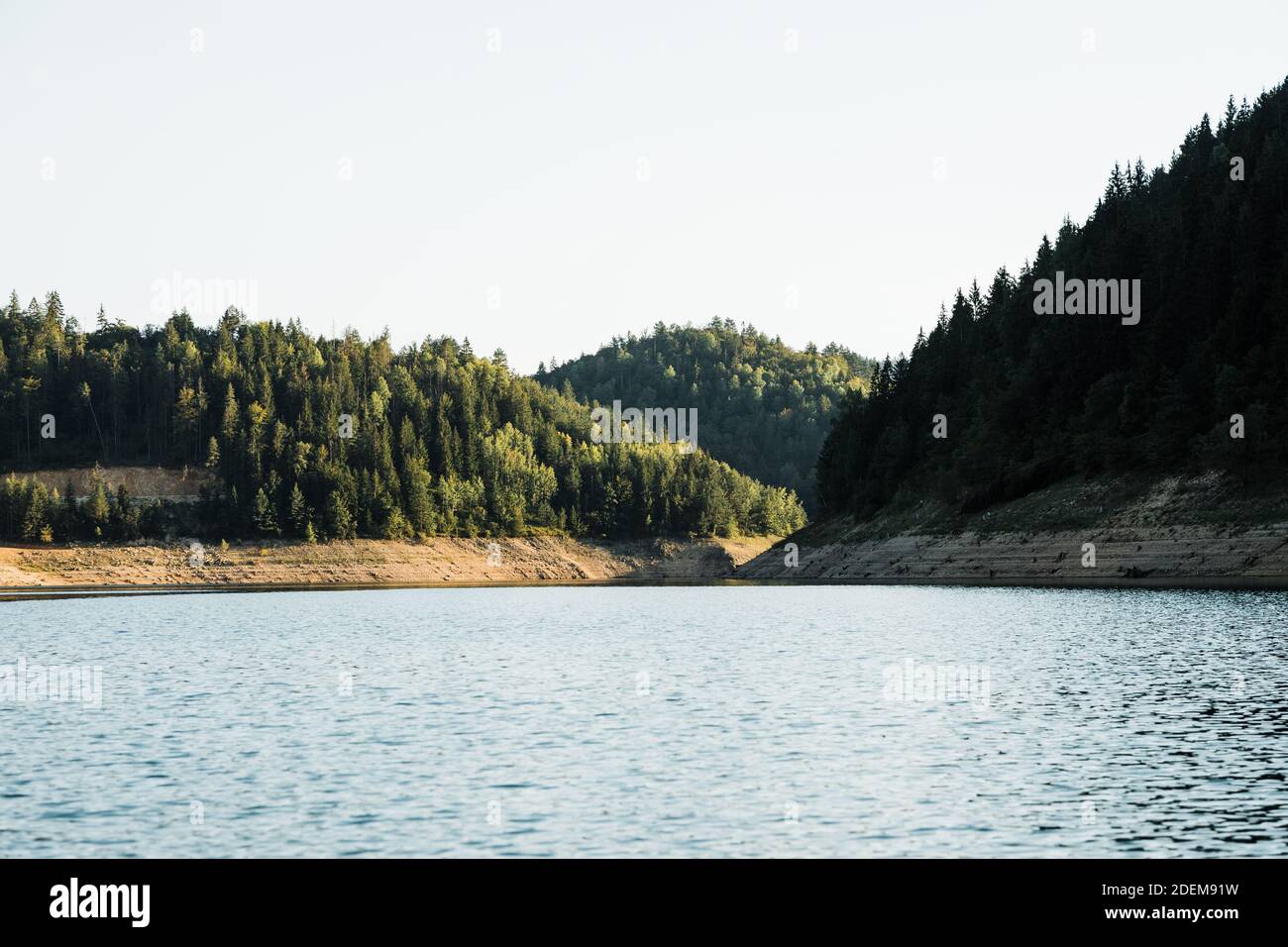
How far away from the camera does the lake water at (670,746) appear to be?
24328mm

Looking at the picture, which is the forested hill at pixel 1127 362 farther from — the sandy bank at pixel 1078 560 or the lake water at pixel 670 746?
the lake water at pixel 670 746

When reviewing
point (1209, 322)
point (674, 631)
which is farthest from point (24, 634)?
point (1209, 322)

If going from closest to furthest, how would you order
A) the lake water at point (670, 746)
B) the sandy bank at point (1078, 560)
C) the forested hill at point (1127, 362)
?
the lake water at point (670, 746)
the sandy bank at point (1078, 560)
the forested hill at point (1127, 362)

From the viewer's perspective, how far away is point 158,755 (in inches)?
1321

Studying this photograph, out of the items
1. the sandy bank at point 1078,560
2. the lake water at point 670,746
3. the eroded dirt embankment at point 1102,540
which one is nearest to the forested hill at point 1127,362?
the eroded dirt embankment at point 1102,540

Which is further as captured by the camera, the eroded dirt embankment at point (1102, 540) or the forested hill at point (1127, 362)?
the forested hill at point (1127, 362)

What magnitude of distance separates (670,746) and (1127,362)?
126 m

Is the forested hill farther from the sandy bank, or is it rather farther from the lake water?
the lake water

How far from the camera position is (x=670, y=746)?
112ft

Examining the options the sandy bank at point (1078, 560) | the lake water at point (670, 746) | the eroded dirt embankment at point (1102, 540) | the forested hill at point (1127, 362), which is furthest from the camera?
the forested hill at point (1127, 362)

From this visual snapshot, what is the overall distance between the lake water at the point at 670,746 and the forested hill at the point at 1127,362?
186ft
